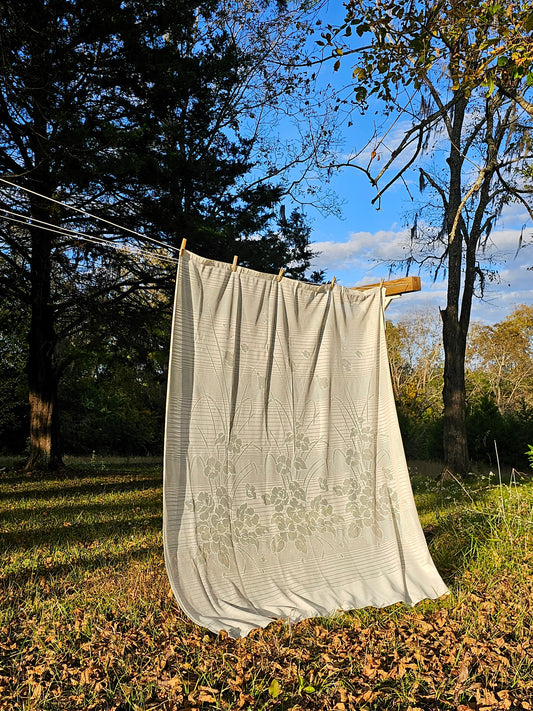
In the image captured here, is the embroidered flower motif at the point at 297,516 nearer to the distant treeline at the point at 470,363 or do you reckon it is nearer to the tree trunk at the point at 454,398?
the tree trunk at the point at 454,398

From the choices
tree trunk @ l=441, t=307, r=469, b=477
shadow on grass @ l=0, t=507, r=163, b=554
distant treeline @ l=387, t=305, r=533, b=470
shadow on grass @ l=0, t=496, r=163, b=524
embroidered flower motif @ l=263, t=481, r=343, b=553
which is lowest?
shadow on grass @ l=0, t=507, r=163, b=554

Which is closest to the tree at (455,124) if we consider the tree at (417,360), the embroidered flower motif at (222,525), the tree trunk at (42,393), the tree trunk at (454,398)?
the tree trunk at (454,398)

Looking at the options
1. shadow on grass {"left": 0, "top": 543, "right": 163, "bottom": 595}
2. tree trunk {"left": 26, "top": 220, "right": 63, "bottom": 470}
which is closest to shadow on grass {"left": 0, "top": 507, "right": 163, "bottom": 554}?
shadow on grass {"left": 0, "top": 543, "right": 163, "bottom": 595}

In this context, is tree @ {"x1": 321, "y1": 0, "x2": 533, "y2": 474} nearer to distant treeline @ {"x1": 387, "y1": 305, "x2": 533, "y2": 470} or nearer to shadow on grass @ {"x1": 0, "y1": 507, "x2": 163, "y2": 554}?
shadow on grass @ {"x1": 0, "y1": 507, "x2": 163, "y2": 554}

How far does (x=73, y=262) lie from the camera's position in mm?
10492

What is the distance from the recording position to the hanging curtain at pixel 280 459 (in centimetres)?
350

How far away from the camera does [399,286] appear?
4.82 m

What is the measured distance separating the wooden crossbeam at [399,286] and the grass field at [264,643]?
77.3 inches

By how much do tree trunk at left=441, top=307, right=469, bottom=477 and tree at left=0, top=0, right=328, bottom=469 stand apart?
375 centimetres

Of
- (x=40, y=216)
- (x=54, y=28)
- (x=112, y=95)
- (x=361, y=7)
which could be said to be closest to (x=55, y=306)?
(x=40, y=216)

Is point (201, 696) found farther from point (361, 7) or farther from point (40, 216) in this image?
point (40, 216)

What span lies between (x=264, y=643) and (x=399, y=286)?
294 centimetres

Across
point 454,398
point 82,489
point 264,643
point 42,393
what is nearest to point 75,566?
point 264,643

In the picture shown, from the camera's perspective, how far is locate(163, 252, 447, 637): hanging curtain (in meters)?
3.50
